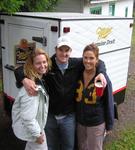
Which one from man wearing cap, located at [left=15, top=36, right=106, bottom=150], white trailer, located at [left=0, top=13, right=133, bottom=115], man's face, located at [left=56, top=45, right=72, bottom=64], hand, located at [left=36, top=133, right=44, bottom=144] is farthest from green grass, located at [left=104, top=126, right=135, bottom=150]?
man's face, located at [left=56, top=45, right=72, bottom=64]

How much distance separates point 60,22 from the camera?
4.25 meters

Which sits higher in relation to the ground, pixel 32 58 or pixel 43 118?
pixel 32 58

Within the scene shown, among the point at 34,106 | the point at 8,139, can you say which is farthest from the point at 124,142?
the point at 34,106

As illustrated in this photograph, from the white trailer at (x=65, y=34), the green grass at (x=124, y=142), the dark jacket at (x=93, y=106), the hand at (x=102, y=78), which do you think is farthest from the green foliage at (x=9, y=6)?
the green grass at (x=124, y=142)

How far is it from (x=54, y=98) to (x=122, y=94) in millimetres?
2965

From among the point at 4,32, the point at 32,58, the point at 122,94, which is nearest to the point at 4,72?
the point at 4,32

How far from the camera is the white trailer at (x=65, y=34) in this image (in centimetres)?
441

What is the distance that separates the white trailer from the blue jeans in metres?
0.98

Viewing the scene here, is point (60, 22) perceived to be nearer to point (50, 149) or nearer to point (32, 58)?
point (32, 58)

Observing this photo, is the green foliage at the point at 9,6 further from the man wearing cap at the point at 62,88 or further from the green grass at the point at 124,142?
the green grass at the point at 124,142

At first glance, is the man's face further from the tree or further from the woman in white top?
the tree

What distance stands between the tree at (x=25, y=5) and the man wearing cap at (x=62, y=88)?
1505 millimetres

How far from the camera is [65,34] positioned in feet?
14.2

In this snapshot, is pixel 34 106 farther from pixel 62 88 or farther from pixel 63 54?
pixel 63 54
